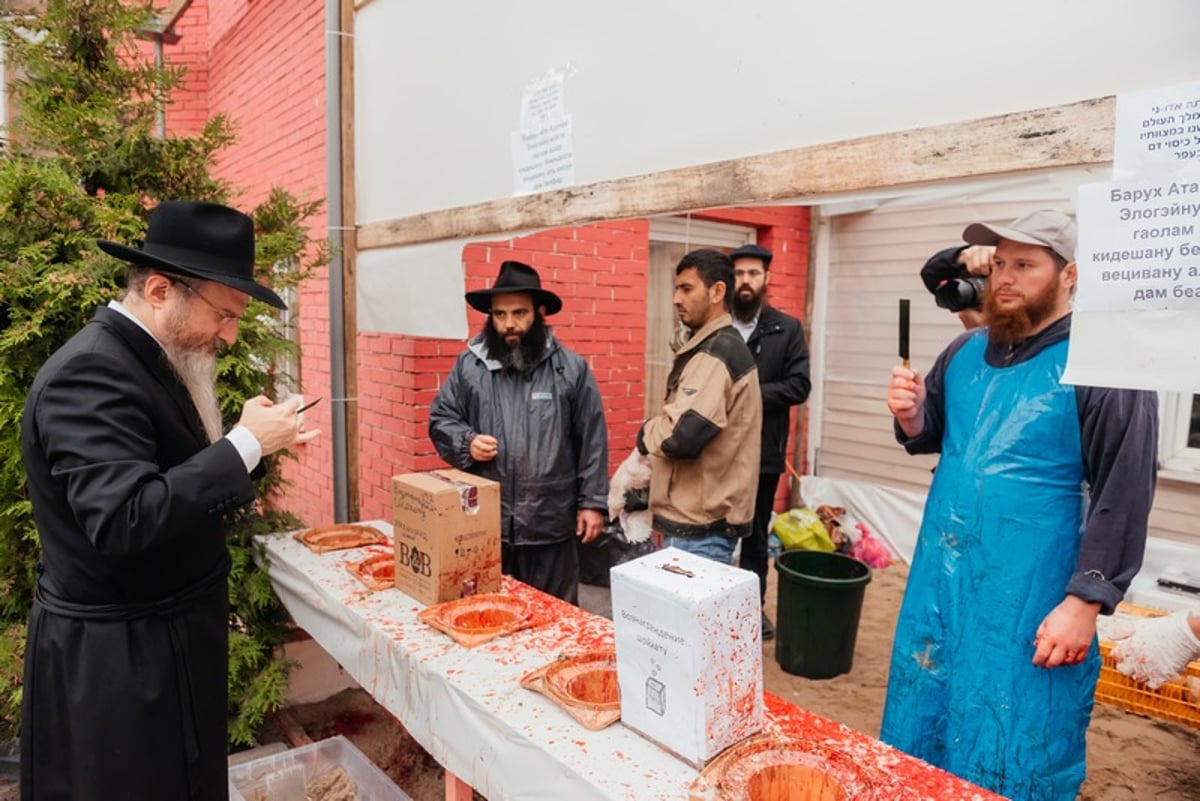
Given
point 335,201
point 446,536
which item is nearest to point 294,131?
point 335,201

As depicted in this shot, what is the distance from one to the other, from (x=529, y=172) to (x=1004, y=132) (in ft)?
5.85

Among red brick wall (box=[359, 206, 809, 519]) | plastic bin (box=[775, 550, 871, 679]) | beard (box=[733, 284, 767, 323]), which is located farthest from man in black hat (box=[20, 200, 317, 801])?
beard (box=[733, 284, 767, 323])

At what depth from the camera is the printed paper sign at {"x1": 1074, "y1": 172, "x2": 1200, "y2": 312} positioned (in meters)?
1.43

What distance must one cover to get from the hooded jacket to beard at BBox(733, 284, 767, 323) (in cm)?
168

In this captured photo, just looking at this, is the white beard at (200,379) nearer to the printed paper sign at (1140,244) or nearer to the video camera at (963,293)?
the printed paper sign at (1140,244)

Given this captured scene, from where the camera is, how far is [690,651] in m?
1.63

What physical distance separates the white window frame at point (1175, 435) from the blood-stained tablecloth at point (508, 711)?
4.43 m

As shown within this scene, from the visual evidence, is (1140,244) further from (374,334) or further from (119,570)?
(374,334)

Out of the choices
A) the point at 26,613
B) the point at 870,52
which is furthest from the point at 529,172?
the point at 26,613

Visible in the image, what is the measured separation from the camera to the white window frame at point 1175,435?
16.4 ft

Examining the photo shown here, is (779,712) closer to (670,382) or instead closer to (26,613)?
(670,382)

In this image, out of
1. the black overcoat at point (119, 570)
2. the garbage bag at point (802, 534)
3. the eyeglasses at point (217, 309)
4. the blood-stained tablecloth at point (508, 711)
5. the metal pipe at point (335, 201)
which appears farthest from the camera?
the garbage bag at point (802, 534)

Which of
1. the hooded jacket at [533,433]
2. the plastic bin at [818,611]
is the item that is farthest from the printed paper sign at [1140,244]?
the plastic bin at [818,611]

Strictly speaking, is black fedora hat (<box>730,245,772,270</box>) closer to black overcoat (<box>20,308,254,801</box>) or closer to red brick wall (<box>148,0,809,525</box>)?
red brick wall (<box>148,0,809,525</box>)
